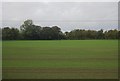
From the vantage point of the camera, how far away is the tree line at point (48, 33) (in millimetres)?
5199

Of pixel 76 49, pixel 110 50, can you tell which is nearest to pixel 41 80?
pixel 110 50

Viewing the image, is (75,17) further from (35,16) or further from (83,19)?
(35,16)

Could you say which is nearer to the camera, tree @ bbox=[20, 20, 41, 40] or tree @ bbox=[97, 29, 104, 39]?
tree @ bbox=[97, 29, 104, 39]

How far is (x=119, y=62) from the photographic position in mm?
5121

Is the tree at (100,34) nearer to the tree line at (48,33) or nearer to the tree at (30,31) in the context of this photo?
the tree line at (48,33)

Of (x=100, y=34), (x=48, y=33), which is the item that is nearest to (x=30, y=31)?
(x=48, y=33)

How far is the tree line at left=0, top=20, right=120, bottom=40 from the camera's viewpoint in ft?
17.1

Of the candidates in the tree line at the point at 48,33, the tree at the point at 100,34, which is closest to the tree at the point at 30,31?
the tree line at the point at 48,33

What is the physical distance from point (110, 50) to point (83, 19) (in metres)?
1.28

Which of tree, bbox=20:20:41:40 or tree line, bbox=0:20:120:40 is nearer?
tree line, bbox=0:20:120:40

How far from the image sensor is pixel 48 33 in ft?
18.3

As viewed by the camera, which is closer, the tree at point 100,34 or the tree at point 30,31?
the tree at point 100,34

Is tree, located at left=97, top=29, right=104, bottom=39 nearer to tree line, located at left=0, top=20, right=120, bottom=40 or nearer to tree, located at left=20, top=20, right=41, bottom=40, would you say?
tree line, located at left=0, top=20, right=120, bottom=40

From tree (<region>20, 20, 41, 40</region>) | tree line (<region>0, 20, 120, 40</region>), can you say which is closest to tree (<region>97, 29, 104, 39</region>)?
tree line (<region>0, 20, 120, 40</region>)
